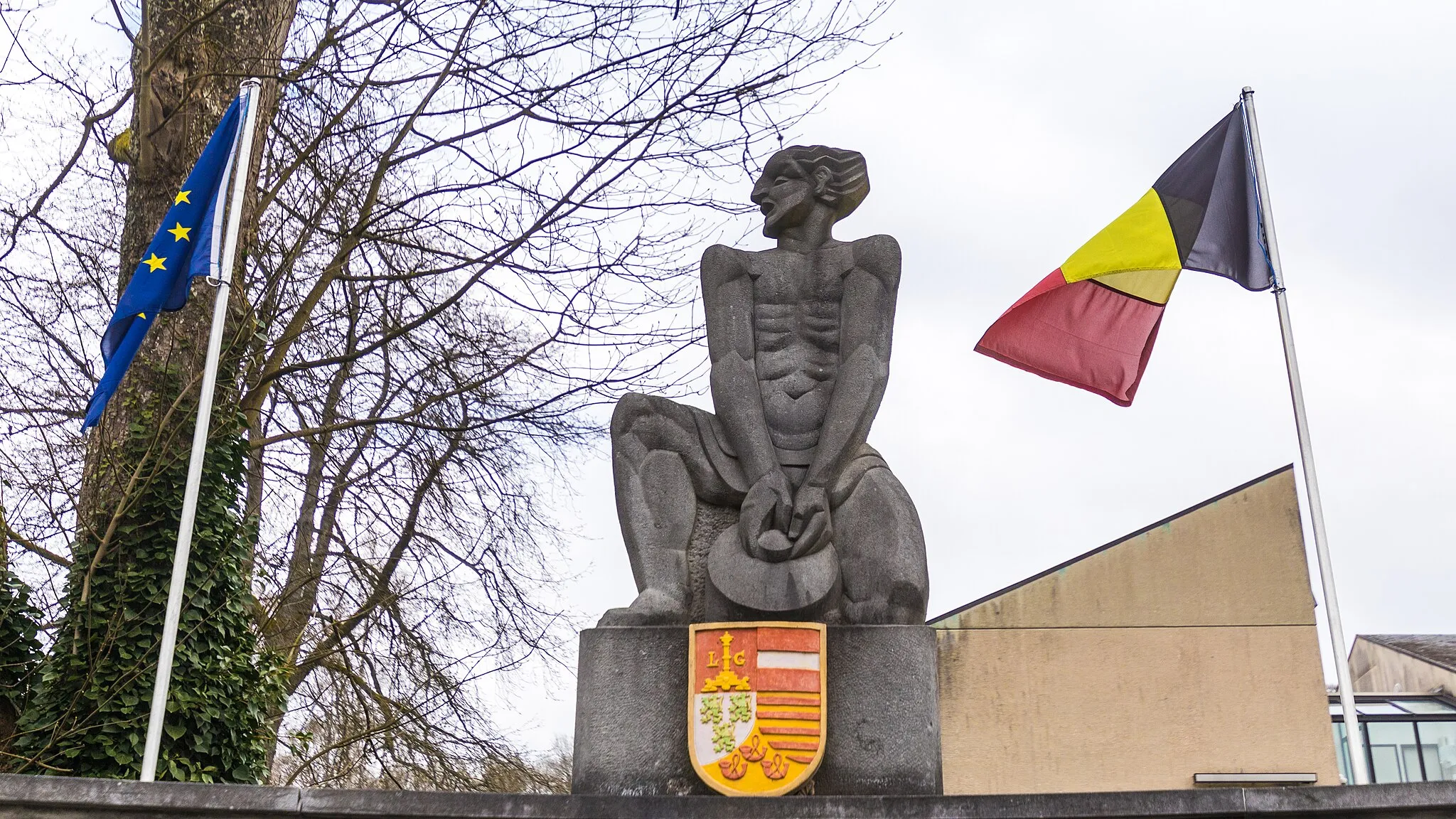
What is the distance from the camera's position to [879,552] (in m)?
5.54

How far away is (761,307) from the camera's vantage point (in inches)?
246

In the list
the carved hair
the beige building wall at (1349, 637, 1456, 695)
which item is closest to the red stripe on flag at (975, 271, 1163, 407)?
the carved hair

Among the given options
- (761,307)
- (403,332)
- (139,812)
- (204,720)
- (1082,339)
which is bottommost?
(139,812)

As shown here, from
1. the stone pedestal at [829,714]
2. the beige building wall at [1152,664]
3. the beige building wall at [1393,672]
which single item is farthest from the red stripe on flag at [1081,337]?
the beige building wall at [1393,672]

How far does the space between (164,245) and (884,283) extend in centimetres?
405

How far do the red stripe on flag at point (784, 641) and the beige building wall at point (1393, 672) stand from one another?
22170 mm

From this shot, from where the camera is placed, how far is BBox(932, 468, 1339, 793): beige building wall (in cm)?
1986

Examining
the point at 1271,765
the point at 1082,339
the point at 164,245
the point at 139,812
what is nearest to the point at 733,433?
the point at 139,812

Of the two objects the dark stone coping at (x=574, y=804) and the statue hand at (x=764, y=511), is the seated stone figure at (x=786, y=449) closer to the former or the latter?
the statue hand at (x=764, y=511)

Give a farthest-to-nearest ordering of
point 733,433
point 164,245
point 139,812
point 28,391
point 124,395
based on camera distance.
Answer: point 28,391 → point 124,395 → point 164,245 → point 733,433 → point 139,812

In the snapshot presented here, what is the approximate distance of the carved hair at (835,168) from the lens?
6.45 metres

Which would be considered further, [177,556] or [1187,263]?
[1187,263]

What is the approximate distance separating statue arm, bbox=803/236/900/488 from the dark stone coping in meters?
1.41

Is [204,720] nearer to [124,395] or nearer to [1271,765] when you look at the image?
[124,395]
